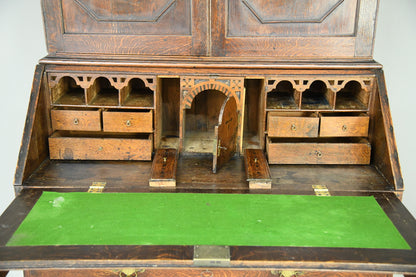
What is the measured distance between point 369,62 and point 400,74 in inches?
43.7

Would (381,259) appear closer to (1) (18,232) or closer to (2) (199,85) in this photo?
(2) (199,85)

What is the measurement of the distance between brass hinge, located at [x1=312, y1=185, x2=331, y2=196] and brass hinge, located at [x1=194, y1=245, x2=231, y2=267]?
0.81 metres

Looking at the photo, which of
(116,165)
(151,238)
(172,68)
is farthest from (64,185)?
(172,68)

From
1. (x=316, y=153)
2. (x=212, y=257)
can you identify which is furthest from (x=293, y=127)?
(x=212, y=257)

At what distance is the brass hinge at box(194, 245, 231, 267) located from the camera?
209cm

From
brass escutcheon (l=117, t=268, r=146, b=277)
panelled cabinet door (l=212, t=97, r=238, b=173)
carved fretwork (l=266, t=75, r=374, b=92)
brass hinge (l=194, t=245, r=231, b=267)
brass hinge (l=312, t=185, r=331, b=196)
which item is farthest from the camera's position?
carved fretwork (l=266, t=75, r=374, b=92)

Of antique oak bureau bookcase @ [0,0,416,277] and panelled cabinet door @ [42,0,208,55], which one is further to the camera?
panelled cabinet door @ [42,0,208,55]

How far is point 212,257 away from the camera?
2092 mm

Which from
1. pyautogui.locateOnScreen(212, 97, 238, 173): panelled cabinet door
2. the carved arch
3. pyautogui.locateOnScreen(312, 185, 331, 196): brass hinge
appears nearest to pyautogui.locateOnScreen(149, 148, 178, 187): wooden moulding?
pyautogui.locateOnScreen(212, 97, 238, 173): panelled cabinet door

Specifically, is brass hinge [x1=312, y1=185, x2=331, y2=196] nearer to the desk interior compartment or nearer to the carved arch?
the desk interior compartment

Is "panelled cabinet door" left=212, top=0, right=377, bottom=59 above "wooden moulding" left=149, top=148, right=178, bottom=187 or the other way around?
above

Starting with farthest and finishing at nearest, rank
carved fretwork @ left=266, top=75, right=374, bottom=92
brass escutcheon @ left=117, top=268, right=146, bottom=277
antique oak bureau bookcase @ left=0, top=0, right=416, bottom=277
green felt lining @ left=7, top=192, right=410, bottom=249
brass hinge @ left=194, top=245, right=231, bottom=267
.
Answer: carved fretwork @ left=266, top=75, right=374, bottom=92
antique oak bureau bookcase @ left=0, top=0, right=416, bottom=277
brass escutcheon @ left=117, top=268, right=146, bottom=277
green felt lining @ left=7, top=192, right=410, bottom=249
brass hinge @ left=194, top=245, right=231, bottom=267

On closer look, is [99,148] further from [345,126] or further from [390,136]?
[390,136]

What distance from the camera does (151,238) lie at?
2223 millimetres
